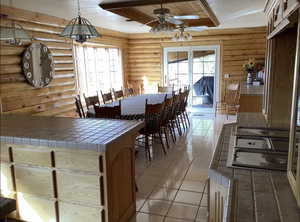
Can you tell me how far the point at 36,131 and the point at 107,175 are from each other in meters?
0.83

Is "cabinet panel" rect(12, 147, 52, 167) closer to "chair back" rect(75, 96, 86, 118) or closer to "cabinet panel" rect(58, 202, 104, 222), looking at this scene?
"cabinet panel" rect(58, 202, 104, 222)

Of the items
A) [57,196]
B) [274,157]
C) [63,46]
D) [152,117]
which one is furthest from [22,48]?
[274,157]

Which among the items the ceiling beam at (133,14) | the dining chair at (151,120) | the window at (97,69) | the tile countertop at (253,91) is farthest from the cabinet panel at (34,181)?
the window at (97,69)

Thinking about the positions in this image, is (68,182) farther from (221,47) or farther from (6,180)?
(221,47)

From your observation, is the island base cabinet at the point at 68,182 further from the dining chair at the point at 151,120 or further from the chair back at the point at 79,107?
the chair back at the point at 79,107

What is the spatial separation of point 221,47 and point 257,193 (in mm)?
6667

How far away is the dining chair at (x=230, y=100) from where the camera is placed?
6.92m

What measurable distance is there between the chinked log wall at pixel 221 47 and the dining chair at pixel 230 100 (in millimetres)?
459

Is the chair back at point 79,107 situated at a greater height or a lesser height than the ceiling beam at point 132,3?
lesser

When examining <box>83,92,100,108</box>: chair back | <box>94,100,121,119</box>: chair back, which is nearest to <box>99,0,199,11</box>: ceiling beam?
<box>94,100,121,119</box>: chair back

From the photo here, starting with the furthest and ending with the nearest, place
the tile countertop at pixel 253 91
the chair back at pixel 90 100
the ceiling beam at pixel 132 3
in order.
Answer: the chair back at pixel 90 100, the tile countertop at pixel 253 91, the ceiling beam at pixel 132 3

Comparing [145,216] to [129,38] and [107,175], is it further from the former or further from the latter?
[129,38]

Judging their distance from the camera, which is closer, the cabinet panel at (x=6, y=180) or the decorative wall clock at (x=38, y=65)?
the cabinet panel at (x=6, y=180)

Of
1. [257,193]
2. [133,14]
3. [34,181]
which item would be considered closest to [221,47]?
[133,14]
